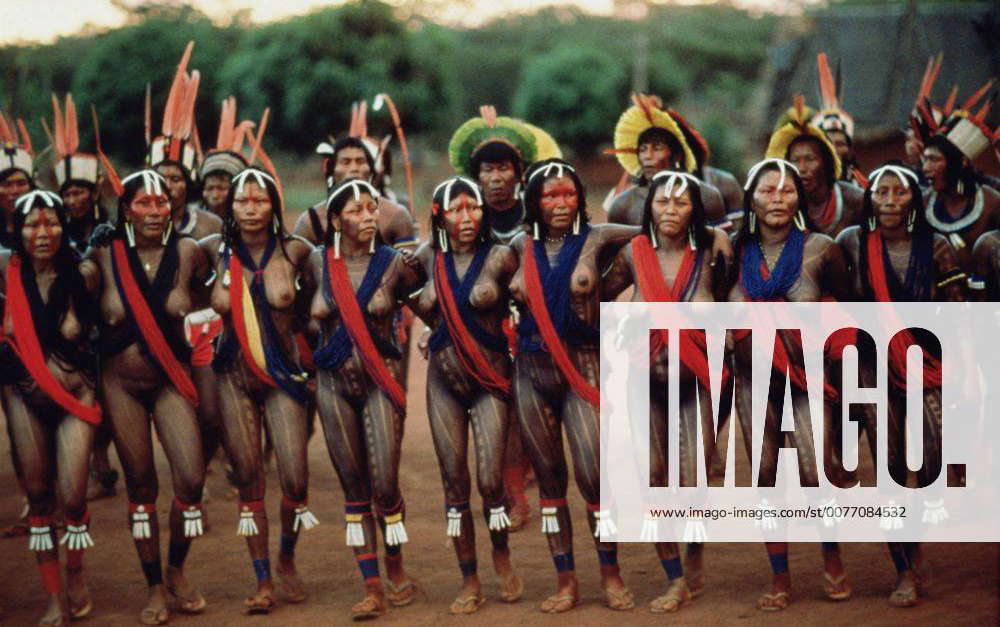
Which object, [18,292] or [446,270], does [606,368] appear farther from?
[18,292]

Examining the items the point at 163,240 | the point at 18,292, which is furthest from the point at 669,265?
the point at 18,292

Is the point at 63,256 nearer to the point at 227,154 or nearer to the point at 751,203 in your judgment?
the point at 227,154

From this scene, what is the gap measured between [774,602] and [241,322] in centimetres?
302

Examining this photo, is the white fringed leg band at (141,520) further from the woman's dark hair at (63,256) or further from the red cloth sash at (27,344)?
the woman's dark hair at (63,256)

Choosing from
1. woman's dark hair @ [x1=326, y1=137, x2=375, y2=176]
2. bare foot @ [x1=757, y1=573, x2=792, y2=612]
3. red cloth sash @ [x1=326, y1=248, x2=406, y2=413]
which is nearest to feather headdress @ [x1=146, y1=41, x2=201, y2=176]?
woman's dark hair @ [x1=326, y1=137, x2=375, y2=176]

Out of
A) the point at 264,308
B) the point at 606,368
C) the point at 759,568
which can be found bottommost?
the point at 759,568

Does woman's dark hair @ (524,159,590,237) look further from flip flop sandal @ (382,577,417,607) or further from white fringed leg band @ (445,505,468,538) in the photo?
flip flop sandal @ (382,577,417,607)

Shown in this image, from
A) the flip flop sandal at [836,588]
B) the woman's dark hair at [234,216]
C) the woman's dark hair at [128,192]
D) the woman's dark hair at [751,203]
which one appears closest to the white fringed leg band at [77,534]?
the woman's dark hair at [128,192]

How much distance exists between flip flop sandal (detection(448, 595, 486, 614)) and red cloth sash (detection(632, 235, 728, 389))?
61.3 inches

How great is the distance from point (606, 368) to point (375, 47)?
2571 cm

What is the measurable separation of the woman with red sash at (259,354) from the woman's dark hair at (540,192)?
1.20 metres

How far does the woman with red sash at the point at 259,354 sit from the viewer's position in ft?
21.0

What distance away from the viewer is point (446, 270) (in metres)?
6.39

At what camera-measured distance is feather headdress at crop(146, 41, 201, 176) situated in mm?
7746
